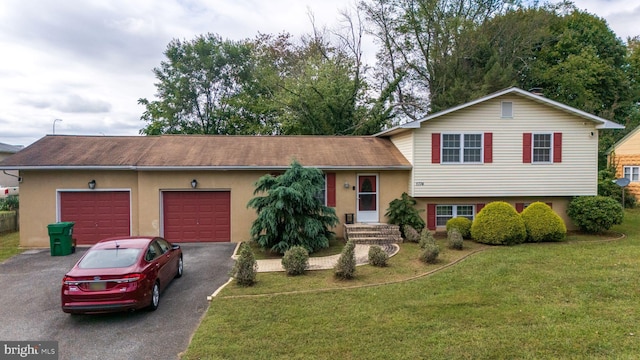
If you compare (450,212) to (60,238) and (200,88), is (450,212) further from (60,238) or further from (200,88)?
(200,88)

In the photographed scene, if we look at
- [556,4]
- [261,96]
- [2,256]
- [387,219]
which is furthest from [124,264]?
[556,4]

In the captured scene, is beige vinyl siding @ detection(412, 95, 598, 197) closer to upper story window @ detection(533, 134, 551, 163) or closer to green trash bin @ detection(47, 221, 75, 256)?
upper story window @ detection(533, 134, 551, 163)

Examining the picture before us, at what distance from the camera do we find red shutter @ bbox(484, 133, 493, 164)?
13500 mm

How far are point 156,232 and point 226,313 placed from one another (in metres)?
7.93

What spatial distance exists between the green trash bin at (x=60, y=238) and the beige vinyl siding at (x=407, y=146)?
12.3 m

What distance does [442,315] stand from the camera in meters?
6.02

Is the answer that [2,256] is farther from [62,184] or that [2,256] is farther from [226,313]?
[226,313]

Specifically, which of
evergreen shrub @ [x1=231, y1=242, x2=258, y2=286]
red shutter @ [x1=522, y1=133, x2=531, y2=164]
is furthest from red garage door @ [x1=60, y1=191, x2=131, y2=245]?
red shutter @ [x1=522, y1=133, x2=531, y2=164]

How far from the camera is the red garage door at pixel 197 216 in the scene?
13.1 m

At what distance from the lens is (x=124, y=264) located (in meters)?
6.52

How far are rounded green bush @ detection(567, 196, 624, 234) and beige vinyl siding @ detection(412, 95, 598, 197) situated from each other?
0.98 meters

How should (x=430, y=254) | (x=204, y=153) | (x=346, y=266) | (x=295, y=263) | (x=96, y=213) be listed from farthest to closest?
1. (x=204, y=153)
2. (x=96, y=213)
3. (x=430, y=254)
4. (x=295, y=263)
5. (x=346, y=266)

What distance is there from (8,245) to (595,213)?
22121 mm

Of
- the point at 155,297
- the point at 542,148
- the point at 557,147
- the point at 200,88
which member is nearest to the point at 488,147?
the point at 542,148
